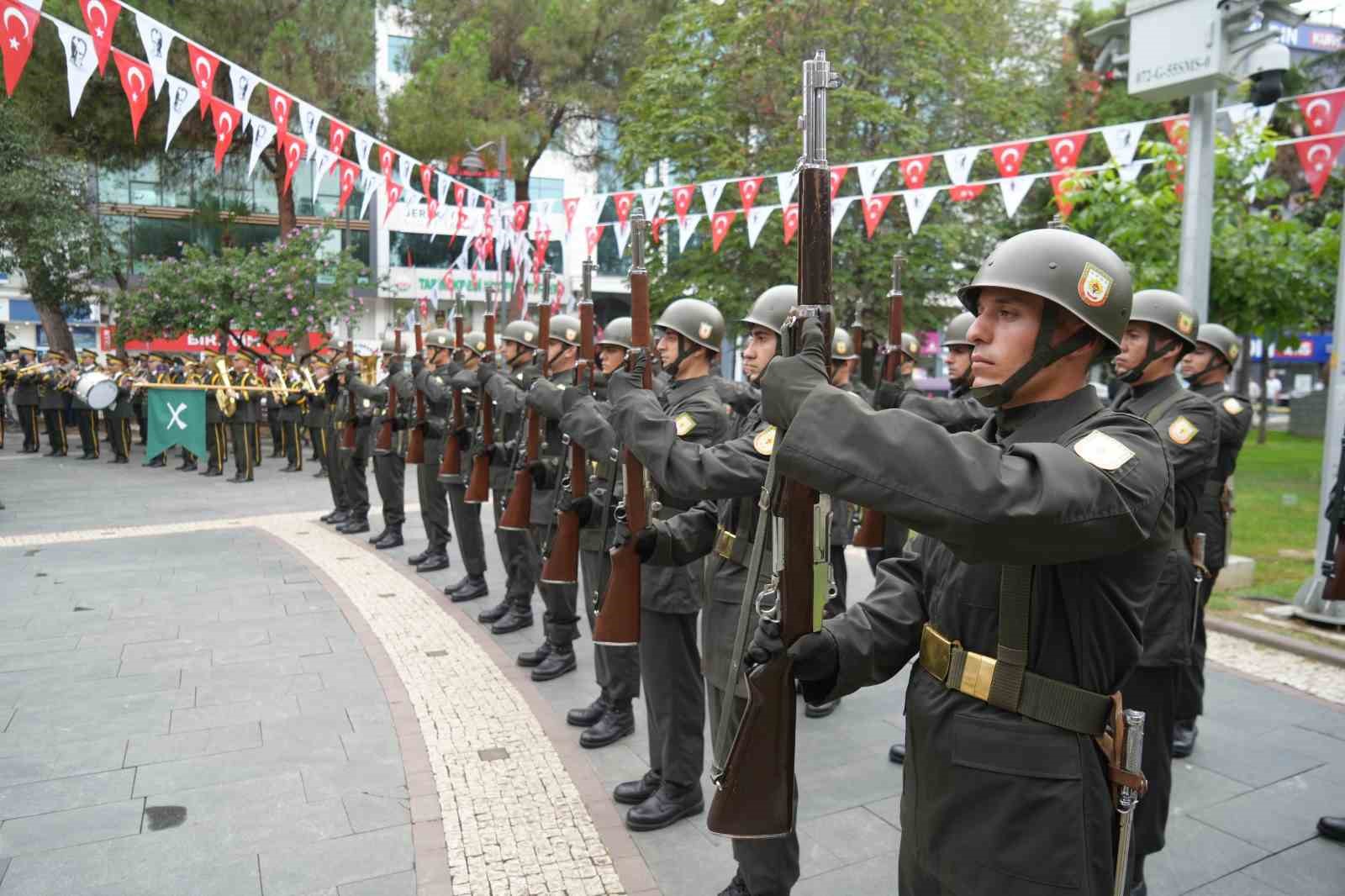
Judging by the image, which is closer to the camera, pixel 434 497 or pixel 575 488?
pixel 575 488

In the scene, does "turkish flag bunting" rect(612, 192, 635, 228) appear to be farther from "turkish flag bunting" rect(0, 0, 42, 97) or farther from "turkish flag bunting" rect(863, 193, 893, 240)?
"turkish flag bunting" rect(0, 0, 42, 97)

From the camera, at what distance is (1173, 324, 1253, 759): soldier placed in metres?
4.73

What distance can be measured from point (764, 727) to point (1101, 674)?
2.41 ft

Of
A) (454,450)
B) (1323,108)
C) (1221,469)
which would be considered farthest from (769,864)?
(1323,108)

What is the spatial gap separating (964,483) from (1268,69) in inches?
309

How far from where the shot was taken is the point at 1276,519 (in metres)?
12.2

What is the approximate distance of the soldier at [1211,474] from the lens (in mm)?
4727

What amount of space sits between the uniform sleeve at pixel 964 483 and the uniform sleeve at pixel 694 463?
68.6 inches

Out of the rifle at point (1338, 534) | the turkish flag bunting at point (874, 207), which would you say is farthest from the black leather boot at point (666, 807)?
the turkish flag bunting at point (874, 207)

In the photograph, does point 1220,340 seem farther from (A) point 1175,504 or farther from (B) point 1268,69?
(B) point 1268,69

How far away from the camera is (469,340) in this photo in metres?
10.9

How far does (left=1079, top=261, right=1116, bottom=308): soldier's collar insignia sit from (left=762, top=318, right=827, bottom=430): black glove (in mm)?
660

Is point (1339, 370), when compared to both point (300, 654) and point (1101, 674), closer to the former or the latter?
point (1101, 674)

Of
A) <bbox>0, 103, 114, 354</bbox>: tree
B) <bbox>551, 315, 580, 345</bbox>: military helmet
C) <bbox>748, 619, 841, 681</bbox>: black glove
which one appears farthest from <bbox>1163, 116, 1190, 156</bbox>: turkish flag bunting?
<bbox>0, 103, 114, 354</bbox>: tree
